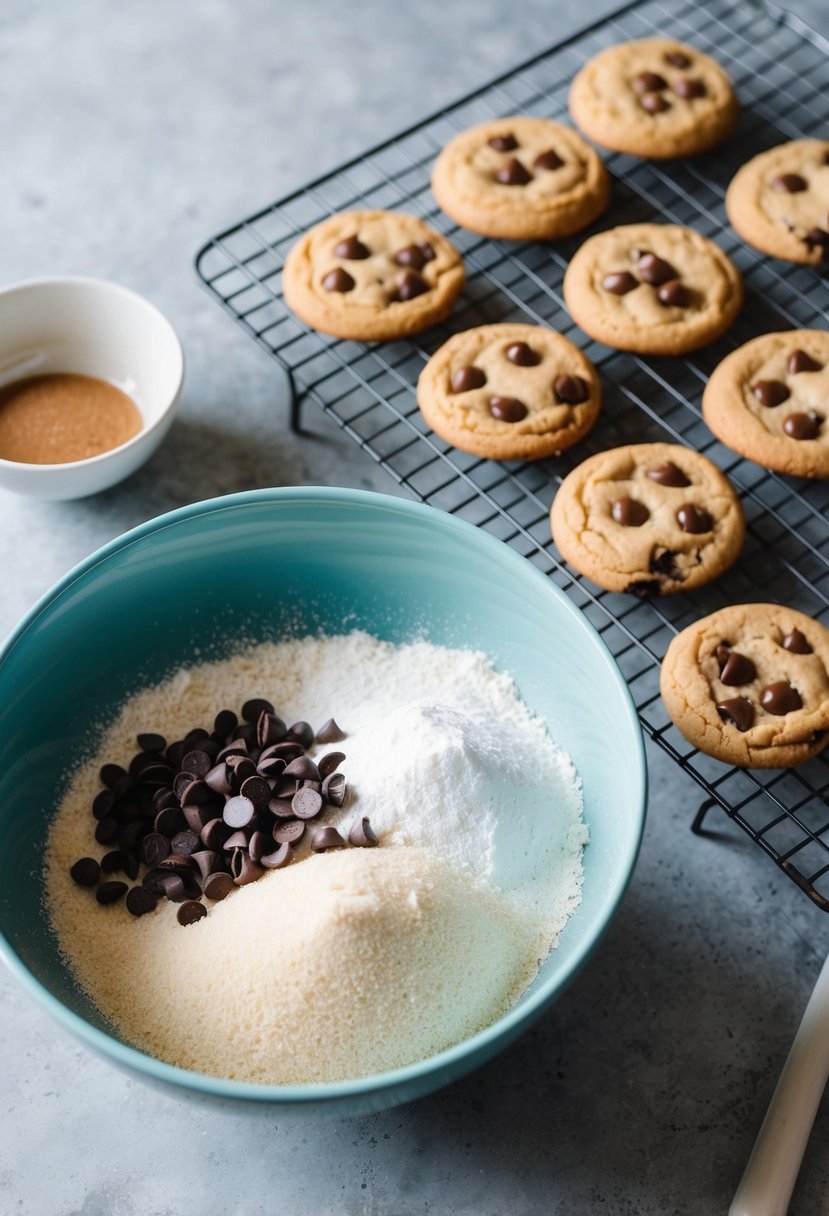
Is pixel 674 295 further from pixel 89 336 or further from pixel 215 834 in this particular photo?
pixel 215 834

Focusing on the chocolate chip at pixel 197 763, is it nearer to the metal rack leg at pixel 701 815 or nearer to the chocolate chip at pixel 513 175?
the metal rack leg at pixel 701 815

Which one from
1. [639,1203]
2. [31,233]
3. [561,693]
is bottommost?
[639,1203]

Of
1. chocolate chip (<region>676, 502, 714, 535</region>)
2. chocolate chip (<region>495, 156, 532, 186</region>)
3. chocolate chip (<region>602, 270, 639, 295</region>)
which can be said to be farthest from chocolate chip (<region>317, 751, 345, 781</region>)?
chocolate chip (<region>495, 156, 532, 186</region>)

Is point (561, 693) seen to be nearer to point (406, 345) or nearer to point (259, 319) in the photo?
point (406, 345)

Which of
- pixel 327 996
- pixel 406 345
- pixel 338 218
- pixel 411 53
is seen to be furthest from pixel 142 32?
pixel 327 996

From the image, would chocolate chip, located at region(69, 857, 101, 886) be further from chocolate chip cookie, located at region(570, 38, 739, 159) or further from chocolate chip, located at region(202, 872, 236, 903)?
chocolate chip cookie, located at region(570, 38, 739, 159)

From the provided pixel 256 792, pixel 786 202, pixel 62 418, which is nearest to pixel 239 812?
pixel 256 792
